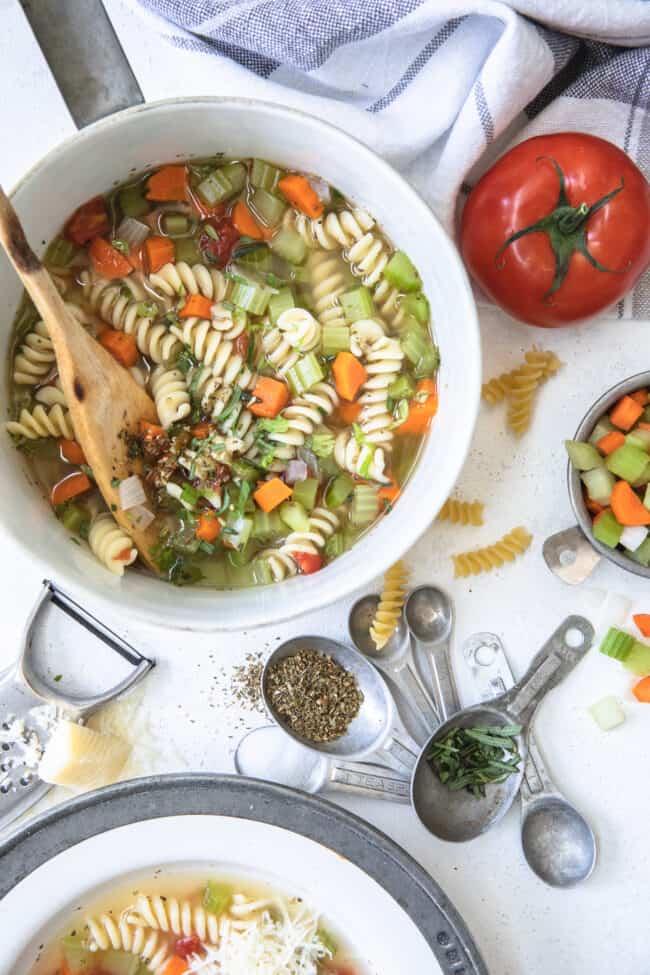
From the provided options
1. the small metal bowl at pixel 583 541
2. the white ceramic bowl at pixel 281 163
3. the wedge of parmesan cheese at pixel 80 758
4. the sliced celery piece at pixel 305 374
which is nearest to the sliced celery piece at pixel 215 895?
the wedge of parmesan cheese at pixel 80 758

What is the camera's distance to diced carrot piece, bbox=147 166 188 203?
3.06m

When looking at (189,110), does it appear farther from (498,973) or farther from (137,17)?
(498,973)

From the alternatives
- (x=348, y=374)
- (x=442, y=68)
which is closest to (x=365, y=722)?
(x=348, y=374)

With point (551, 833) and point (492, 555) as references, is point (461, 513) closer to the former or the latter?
point (492, 555)

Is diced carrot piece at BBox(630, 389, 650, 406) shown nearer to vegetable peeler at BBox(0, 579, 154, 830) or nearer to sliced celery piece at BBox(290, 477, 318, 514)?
sliced celery piece at BBox(290, 477, 318, 514)

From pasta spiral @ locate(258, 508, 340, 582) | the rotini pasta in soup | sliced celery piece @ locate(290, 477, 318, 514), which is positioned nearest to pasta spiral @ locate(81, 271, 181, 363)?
the rotini pasta in soup

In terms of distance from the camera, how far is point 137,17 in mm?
3340

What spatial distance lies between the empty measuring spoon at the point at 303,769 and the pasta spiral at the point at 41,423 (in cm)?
128

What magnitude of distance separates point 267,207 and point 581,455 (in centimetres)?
130

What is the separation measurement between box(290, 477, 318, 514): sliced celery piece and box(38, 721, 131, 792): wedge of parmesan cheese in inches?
43.2

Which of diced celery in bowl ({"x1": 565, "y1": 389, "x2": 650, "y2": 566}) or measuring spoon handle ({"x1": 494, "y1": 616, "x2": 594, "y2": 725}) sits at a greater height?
diced celery in bowl ({"x1": 565, "y1": 389, "x2": 650, "y2": 566})

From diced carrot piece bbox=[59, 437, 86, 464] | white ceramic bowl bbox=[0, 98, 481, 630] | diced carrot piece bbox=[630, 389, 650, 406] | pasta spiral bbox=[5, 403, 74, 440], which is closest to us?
white ceramic bowl bbox=[0, 98, 481, 630]

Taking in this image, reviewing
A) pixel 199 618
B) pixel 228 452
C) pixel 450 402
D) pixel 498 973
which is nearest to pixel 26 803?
pixel 199 618

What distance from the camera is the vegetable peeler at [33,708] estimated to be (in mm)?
3455
